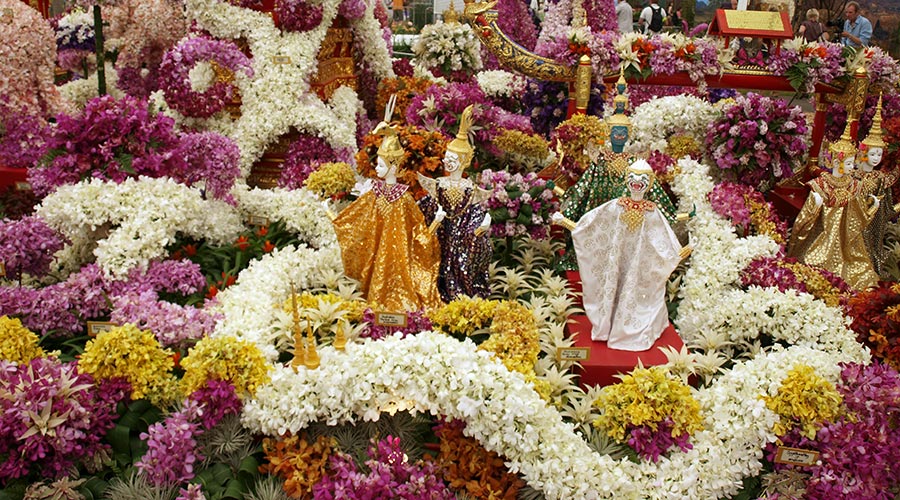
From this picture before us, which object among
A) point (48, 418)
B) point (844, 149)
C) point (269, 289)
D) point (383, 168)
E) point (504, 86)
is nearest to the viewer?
point (48, 418)

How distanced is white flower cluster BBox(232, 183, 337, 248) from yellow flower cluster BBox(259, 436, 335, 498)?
2152mm

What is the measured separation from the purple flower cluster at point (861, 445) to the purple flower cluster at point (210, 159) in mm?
3936

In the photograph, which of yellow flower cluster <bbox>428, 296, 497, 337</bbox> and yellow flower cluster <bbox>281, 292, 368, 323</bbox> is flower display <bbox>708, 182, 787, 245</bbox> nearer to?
yellow flower cluster <bbox>428, 296, 497, 337</bbox>

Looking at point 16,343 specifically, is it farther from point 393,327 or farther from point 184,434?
point 393,327

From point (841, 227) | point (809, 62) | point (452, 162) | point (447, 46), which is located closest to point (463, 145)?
point (452, 162)

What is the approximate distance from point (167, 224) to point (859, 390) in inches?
160

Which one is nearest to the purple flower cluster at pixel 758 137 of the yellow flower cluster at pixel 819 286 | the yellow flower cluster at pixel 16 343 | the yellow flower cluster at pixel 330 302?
the yellow flower cluster at pixel 819 286

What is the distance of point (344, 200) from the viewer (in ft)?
18.9

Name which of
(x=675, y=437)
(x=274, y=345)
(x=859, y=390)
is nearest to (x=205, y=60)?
(x=274, y=345)

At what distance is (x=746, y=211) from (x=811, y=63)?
6.11 feet

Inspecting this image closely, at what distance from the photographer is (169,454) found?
3.24m

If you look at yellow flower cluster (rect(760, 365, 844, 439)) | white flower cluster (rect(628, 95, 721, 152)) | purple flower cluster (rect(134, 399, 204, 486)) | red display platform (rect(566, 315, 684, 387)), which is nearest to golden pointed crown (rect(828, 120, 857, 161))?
white flower cluster (rect(628, 95, 721, 152))

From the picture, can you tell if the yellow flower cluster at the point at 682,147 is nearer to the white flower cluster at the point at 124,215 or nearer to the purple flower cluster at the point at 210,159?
the purple flower cluster at the point at 210,159

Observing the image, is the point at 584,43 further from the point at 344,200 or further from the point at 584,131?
the point at 344,200
